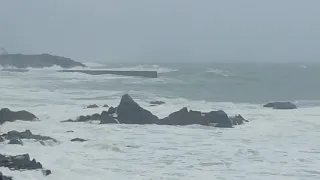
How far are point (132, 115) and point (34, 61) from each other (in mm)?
87858

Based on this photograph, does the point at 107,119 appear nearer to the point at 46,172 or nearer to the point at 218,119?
the point at 218,119

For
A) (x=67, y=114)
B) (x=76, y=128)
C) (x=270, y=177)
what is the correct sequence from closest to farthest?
(x=270, y=177), (x=76, y=128), (x=67, y=114)

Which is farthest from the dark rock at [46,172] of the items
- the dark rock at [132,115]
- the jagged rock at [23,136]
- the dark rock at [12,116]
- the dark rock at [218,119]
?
the dark rock at [218,119]

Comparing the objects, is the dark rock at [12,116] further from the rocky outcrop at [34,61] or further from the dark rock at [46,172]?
the rocky outcrop at [34,61]

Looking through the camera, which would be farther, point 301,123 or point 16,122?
point 301,123

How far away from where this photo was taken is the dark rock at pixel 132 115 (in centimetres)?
2508

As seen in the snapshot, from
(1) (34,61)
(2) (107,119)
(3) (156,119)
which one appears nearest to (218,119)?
(3) (156,119)

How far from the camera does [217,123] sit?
24.9 meters

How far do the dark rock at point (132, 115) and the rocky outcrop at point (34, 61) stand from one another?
8172 centimetres

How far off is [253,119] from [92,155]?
12.7m

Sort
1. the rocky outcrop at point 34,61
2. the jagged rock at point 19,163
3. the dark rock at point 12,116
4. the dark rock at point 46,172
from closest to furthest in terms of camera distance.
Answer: the dark rock at point 46,172
the jagged rock at point 19,163
the dark rock at point 12,116
the rocky outcrop at point 34,61

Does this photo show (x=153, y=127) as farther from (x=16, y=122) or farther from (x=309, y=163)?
(x=309, y=163)

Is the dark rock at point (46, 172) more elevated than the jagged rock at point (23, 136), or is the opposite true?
the jagged rock at point (23, 136)

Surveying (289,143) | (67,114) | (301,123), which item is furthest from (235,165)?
(67,114)
